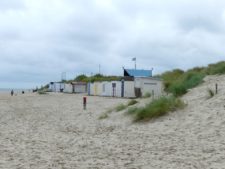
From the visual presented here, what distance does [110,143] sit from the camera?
14.4 meters

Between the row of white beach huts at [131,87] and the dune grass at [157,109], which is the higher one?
the row of white beach huts at [131,87]

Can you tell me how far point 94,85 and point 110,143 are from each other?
49914mm

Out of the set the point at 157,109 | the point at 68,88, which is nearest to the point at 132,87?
the point at 157,109

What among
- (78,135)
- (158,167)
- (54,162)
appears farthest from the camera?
(78,135)

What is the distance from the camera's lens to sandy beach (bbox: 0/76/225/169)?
10.7 meters

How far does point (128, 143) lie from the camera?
14.1 m

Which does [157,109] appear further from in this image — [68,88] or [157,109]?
[68,88]

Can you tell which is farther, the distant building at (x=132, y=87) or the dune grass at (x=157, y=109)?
the distant building at (x=132, y=87)

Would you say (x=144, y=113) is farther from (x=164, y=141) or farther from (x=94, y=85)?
(x=94, y=85)

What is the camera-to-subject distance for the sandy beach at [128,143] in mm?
10742

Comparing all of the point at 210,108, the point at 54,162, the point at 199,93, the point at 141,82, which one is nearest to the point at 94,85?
the point at 141,82

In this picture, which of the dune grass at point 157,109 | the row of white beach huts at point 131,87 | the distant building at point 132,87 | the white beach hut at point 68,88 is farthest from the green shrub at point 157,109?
the white beach hut at point 68,88

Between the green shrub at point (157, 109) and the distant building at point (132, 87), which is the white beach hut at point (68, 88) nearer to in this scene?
the distant building at point (132, 87)

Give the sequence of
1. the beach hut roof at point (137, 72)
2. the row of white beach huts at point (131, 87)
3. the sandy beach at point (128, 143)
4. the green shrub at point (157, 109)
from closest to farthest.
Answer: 1. the sandy beach at point (128, 143)
2. the green shrub at point (157, 109)
3. the row of white beach huts at point (131, 87)
4. the beach hut roof at point (137, 72)
